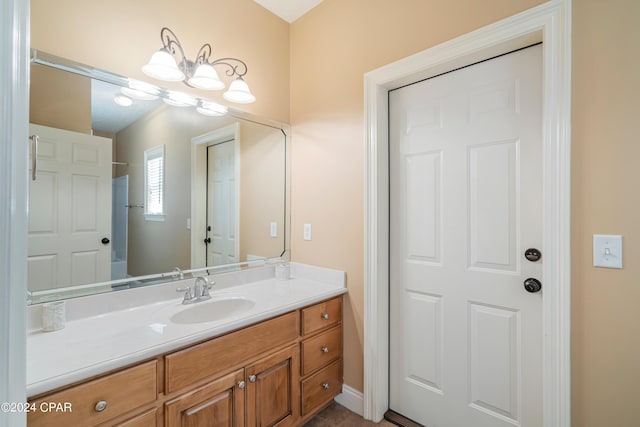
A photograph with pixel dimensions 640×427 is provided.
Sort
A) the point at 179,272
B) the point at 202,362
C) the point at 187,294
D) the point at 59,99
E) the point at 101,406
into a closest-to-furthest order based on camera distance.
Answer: the point at 101,406
the point at 202,362
the point at 59,99
the point at 187,294
the point at 179,272

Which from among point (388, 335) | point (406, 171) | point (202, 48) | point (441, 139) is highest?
point (202, 48)

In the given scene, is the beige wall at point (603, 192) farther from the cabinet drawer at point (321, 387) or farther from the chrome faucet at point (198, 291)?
the chrome faucet at point (198, 291)

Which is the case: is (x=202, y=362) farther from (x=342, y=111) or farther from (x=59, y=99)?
(x=342, y=111)

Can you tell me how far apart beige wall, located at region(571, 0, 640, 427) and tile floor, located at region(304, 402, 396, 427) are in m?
1.01

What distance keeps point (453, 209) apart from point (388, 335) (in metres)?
0.86

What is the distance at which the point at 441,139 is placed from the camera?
1620mm

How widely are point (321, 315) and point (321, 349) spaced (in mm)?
199

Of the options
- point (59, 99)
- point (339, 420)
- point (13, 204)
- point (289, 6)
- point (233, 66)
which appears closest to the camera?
point (13, 204)

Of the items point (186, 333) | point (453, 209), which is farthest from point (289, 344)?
point (453, 209)

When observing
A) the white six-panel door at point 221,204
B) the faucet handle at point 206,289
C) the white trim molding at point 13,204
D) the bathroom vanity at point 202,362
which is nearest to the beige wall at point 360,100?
the bathroom vanity at point 202,362

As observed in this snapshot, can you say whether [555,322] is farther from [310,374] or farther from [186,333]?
[186,333]

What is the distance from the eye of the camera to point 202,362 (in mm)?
1171

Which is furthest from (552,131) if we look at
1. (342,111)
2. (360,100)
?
(342,111)

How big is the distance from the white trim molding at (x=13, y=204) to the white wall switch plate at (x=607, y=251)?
63.9 inches
